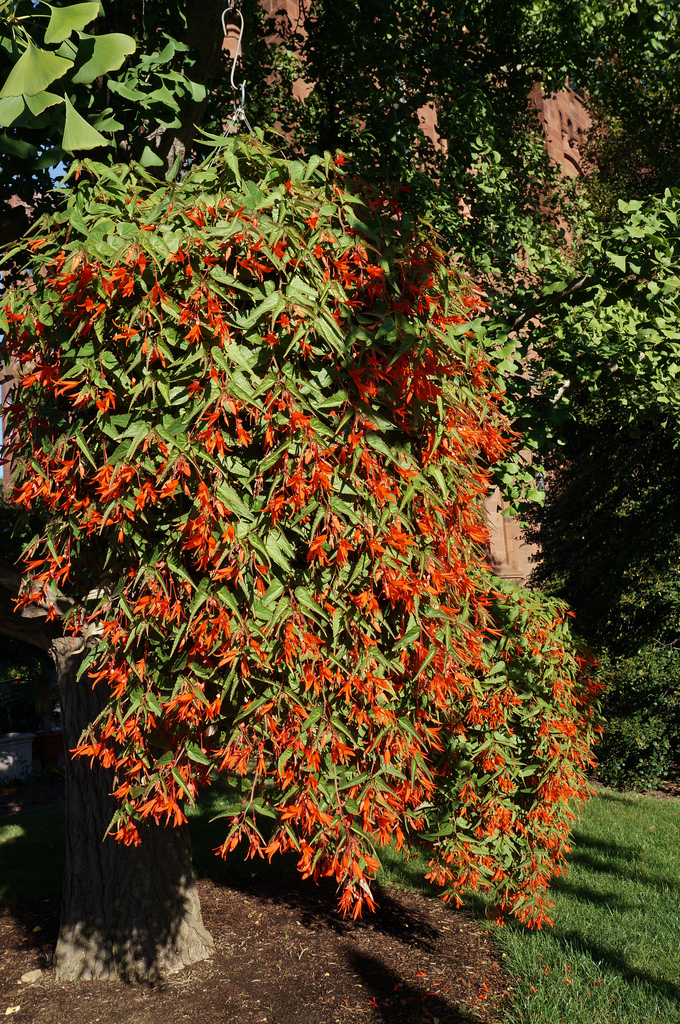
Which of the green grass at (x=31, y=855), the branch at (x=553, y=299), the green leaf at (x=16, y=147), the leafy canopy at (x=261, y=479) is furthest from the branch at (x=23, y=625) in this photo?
the branch at (x=553, y=299)

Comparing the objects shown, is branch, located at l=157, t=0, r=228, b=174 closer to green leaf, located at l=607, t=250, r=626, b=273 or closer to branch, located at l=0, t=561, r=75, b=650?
green leaf, located at l=607, t=250, r=626, b=273

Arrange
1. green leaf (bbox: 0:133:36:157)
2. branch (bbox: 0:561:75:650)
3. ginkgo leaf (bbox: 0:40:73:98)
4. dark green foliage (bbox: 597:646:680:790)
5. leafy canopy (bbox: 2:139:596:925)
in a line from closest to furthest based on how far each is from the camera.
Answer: leafy canopy (bbox: 2:139:596:925)
ginkgo leaf (bbox: 0:40:73:98)
green leaf (bbox: 0:133:36:157)
branch (bbox: 0:561:75:650)
dark green foliage (bbox: 597:646:680:790)

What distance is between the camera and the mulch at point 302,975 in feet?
12.7

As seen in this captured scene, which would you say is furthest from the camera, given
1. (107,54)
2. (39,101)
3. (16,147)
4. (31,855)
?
(31,855)

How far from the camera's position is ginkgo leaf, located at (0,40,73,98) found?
2.07m

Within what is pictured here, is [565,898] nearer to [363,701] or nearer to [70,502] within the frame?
[363,701]

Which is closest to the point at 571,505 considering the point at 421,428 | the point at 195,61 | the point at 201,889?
the point at 201,889

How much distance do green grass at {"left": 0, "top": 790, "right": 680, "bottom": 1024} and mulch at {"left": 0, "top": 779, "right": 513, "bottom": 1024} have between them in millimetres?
263

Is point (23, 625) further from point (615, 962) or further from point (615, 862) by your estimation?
point (615, 862)

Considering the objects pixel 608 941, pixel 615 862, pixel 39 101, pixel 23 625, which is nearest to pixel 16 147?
pixel 39 101

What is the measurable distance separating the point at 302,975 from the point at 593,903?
2.23 meters

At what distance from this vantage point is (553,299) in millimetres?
4434

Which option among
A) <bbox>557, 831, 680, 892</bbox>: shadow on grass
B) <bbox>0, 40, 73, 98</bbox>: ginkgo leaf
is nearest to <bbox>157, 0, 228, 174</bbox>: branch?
<bbox>0, 40, 73, 98</bbox>: ginkgo leaf

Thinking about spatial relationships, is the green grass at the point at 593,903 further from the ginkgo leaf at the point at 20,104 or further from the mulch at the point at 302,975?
the ginkgo leaf at the point at 20,104
